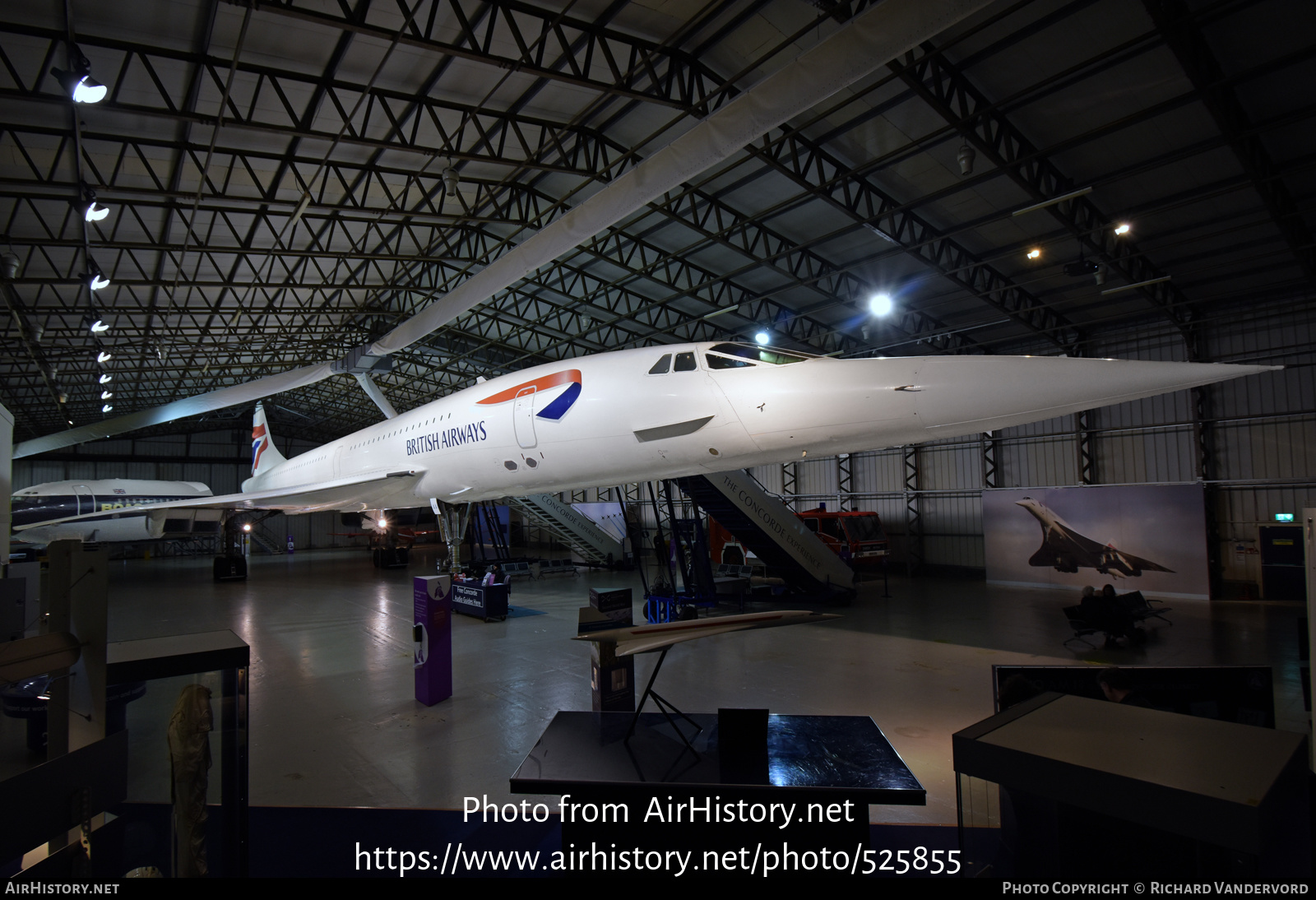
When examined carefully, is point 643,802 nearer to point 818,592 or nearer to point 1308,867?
point 1308,867

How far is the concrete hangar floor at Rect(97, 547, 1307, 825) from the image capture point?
17.0ft

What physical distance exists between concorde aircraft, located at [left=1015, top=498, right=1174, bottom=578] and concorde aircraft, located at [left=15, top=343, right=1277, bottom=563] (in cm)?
1299

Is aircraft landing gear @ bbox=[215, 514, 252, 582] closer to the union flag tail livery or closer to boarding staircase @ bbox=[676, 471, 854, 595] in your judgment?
the union flag tail livery

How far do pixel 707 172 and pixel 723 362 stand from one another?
25.6ft

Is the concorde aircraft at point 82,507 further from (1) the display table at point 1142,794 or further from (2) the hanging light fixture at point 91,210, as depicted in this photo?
(1) the display table at point 1142,794

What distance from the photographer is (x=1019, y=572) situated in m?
16.9

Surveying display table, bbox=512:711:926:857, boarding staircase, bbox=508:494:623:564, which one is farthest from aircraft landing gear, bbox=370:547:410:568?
display table, bbox=512:711:926:857

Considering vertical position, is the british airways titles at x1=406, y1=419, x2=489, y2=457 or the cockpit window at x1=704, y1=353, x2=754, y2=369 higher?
the cockpit window at x1=704, y1=353, x2=754, y2=369

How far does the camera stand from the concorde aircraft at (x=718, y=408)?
497 centimetres

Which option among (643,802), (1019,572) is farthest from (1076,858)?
(1019,572)

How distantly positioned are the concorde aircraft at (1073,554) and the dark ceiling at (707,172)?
16.9 feet

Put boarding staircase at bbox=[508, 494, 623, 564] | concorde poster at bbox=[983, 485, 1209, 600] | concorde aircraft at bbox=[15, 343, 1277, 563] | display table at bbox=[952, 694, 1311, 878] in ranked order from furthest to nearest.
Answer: boarding staircase at bbox=[508, 494, 623, 564], concorde poster at bbox=[983, 485, 1209, 600], concorde aircraft at bbox=[15, 343, 1277, 563], display table at bbox=[952, 694, 1311, 878]

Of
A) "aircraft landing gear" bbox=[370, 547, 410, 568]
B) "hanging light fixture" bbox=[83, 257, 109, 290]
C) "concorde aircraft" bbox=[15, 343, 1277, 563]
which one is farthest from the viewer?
"aircraft landing gear" bbox=[370, 547, 410, 568]

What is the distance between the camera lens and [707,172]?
12695mm
